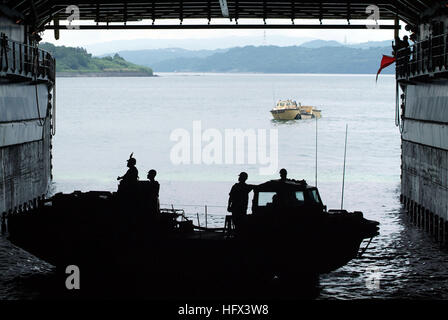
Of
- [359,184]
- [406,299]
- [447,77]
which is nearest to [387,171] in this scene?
[359,184]

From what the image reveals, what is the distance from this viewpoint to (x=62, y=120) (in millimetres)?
146875

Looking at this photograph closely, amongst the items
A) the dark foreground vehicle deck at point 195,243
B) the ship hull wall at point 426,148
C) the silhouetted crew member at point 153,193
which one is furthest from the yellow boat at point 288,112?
the silhouetted crew member at point 153,193

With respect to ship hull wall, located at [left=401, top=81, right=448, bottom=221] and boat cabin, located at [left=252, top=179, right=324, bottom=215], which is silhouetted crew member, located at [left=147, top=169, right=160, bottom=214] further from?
ship hull wall, located at [left=401, top=81, right=448, bottom=221]

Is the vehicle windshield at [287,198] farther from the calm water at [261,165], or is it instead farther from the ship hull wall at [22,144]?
→ the ship hull wall at [22,144]

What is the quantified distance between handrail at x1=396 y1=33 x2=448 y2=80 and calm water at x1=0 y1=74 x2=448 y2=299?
736 cm

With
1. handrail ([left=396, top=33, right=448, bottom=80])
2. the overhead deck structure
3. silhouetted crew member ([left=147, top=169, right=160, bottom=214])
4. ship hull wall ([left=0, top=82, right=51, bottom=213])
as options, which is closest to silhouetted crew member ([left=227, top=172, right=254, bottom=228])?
silhouetted crew member ([left=147, top=169, right=160, bottom=214])

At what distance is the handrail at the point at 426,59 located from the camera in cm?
2892

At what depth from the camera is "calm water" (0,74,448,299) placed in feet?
84.1

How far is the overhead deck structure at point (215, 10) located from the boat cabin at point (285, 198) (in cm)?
1864

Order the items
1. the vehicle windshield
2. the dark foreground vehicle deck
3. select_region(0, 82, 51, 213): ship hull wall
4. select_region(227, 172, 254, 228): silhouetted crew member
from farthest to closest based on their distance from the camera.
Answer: select_region(0, 82, 51, 213): ship hull wall
the dark foreground vehicle deck
the vehicle windshield
select_region(227, 172, 254, 228): silhouetted crew member

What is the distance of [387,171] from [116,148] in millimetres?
36671

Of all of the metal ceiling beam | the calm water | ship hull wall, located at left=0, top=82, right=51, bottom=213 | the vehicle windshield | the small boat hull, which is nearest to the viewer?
the vehicle windshield

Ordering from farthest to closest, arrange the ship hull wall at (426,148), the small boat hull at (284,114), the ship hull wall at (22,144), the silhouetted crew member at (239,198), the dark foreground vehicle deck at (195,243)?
1. the small boat hull at (284,114)
2. the ship hull wall at (22,144)
3. the ship hull wall at (426,148)
4. the dark foreground vehicle deck at (195,243)
5. the silhouetted crew member at (239,198)
